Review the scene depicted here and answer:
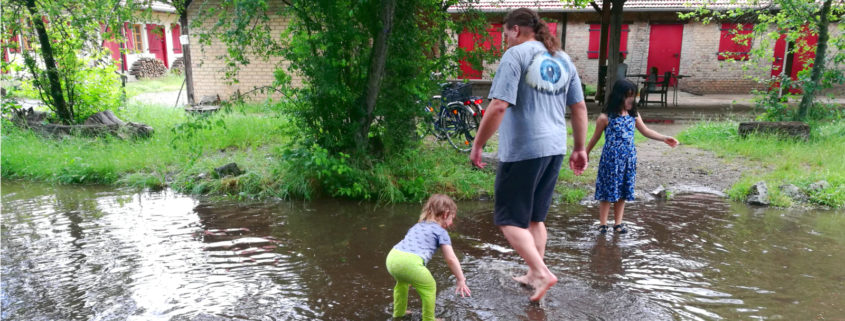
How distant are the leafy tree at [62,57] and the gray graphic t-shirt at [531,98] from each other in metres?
7.41

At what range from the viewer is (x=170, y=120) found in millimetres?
11078

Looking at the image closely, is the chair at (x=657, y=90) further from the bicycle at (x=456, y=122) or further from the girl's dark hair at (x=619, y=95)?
the girl's dark hair at (x=619, y=95)

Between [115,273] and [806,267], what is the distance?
5367mm

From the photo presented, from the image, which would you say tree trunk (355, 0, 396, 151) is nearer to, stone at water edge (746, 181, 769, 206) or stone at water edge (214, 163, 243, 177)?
stone at water edge (214, 163, 243, 177)

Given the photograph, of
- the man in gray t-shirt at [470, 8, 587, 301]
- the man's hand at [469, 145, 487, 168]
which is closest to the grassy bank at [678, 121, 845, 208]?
the man in gray t-shirt at [470, 8, 587, 301]

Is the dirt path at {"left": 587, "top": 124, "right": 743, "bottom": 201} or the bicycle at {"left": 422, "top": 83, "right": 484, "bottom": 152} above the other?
the bicycle at {"left": 422, "top": 83, "right": 484, "bottom": 152}

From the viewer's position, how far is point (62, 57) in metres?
9.71

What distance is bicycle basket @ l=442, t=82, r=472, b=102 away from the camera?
9.56 metres

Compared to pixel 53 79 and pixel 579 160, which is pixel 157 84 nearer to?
pixel 53 79

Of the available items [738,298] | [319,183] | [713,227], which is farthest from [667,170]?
[319,183]

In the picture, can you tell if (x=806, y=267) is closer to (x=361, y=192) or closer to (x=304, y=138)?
(x=361, y=192)

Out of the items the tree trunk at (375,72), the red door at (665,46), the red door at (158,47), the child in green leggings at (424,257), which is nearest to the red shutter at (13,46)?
the tree trunk at (375,72)

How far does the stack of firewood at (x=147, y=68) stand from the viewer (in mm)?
27766

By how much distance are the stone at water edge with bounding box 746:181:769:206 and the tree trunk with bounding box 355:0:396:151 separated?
4465mm
